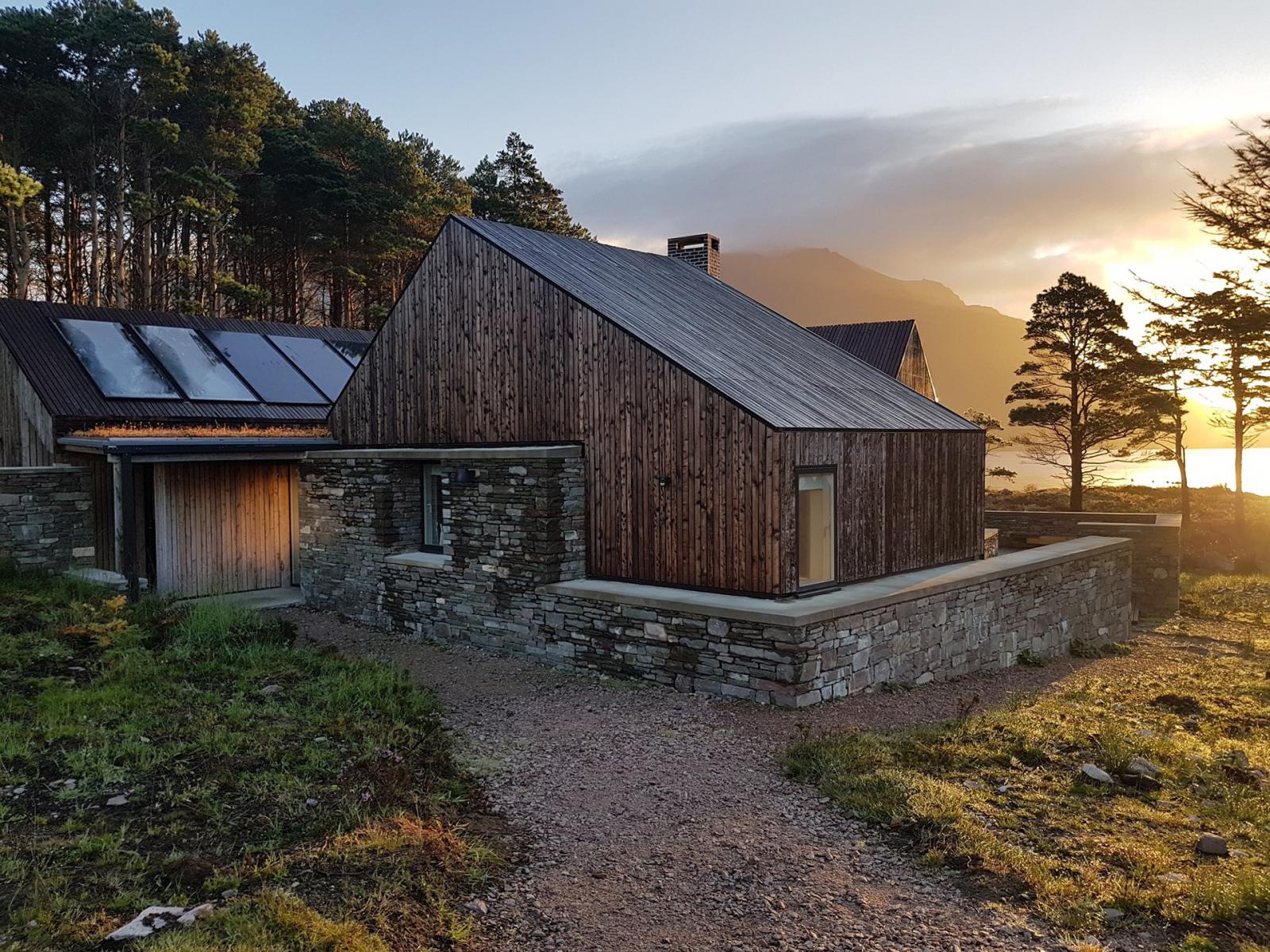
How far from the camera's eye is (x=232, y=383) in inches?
720

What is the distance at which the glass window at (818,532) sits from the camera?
427 inches

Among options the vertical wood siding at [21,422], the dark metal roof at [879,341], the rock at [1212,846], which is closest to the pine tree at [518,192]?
the dark metal roof at [879,341]

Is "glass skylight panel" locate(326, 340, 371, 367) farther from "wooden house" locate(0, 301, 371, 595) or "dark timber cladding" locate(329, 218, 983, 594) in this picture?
"dark timber cladding" locate(329, 218, 983, 594)

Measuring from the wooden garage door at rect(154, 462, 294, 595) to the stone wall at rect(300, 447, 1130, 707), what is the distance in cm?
172

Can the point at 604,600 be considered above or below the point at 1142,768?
above

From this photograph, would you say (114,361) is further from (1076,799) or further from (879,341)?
(879,341)

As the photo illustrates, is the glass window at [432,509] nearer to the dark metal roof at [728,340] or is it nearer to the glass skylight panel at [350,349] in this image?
the dark metal roof at [728,340]

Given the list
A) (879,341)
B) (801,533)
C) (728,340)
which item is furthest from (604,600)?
(879,341)

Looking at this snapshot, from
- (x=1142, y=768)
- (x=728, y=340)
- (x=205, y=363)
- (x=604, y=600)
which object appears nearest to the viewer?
(x=1142, y=768)

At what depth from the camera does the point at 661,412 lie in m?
11.0

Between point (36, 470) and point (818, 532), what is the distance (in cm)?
1297

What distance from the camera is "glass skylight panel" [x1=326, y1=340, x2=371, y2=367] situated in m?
21.5

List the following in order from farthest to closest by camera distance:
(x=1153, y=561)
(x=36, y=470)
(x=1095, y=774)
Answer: (x=1153, y=561)
(x=36, y=470)
(x=1095, y=774)

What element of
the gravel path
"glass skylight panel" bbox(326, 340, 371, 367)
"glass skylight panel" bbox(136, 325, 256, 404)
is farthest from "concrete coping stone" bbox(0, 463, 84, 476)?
the gravel path
